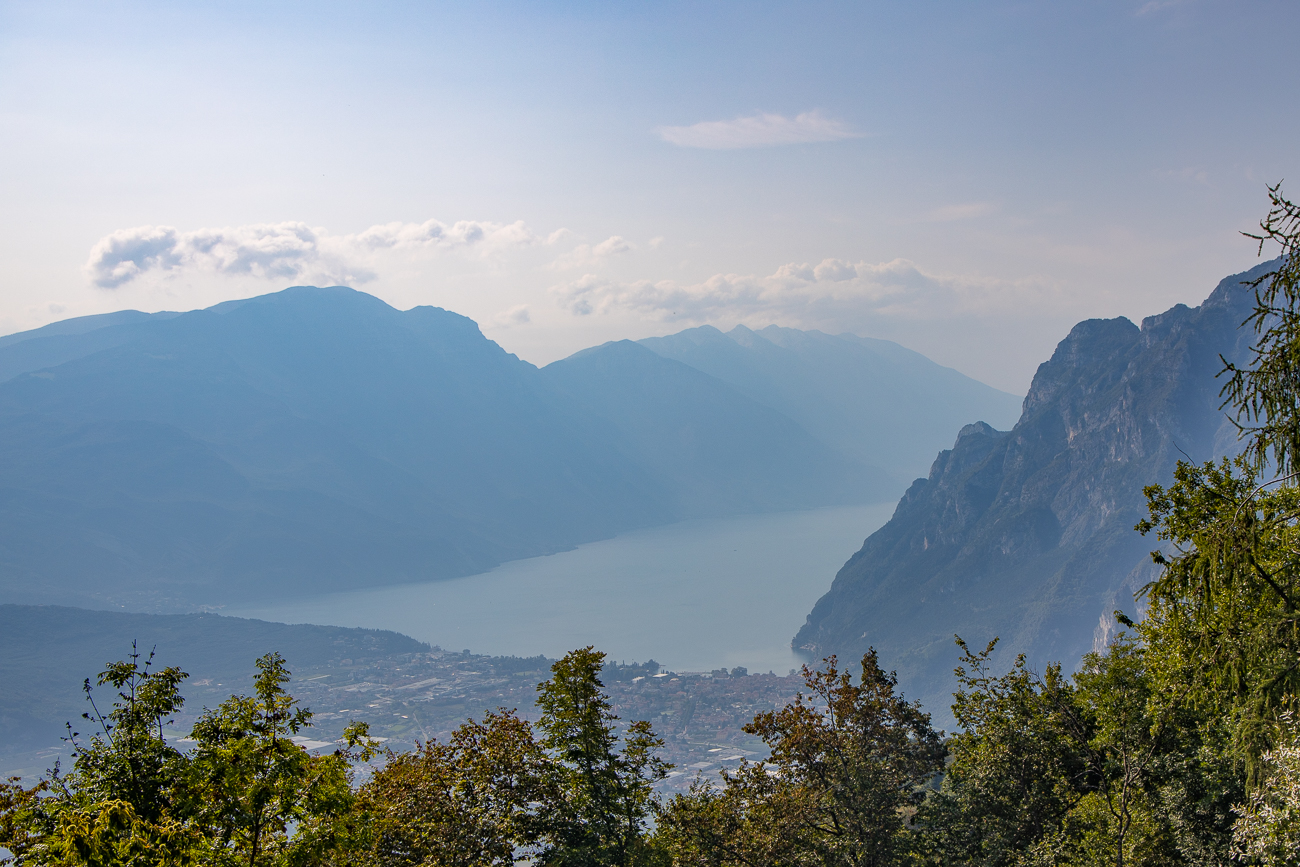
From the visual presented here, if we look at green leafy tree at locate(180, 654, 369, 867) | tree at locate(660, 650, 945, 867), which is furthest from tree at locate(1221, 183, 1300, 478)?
tree at locate(660, 650, 945, 867)

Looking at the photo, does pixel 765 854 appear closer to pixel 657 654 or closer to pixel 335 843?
pixel 335 843

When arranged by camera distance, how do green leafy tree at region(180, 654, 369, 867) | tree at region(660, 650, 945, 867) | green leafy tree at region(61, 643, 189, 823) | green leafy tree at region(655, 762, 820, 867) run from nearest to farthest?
green leafy tree at region(61, 643, 189, 823) → green leafy tree at region(180, 654, 369, 867) → green leafy tree at region(655, 762, 820, 867) → tree at region(660, 650, 945, 867)

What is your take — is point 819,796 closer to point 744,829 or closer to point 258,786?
point 744,829

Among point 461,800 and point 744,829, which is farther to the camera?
point 744,829

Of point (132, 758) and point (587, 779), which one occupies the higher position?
point (132, 758)

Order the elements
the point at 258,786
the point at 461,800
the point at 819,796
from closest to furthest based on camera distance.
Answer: the point at 258,786 → the point at 461,800 → the point at 819,796

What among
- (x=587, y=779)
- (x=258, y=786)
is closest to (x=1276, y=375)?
(x=258, y=786)

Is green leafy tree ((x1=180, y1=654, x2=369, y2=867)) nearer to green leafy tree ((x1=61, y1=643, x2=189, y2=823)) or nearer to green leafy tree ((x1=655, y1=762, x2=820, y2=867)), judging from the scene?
green leafy tree ((x1=61, y1=643, x2=189, y2=823))

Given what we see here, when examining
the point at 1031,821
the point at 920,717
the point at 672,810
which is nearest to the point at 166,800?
the point at 672,810
